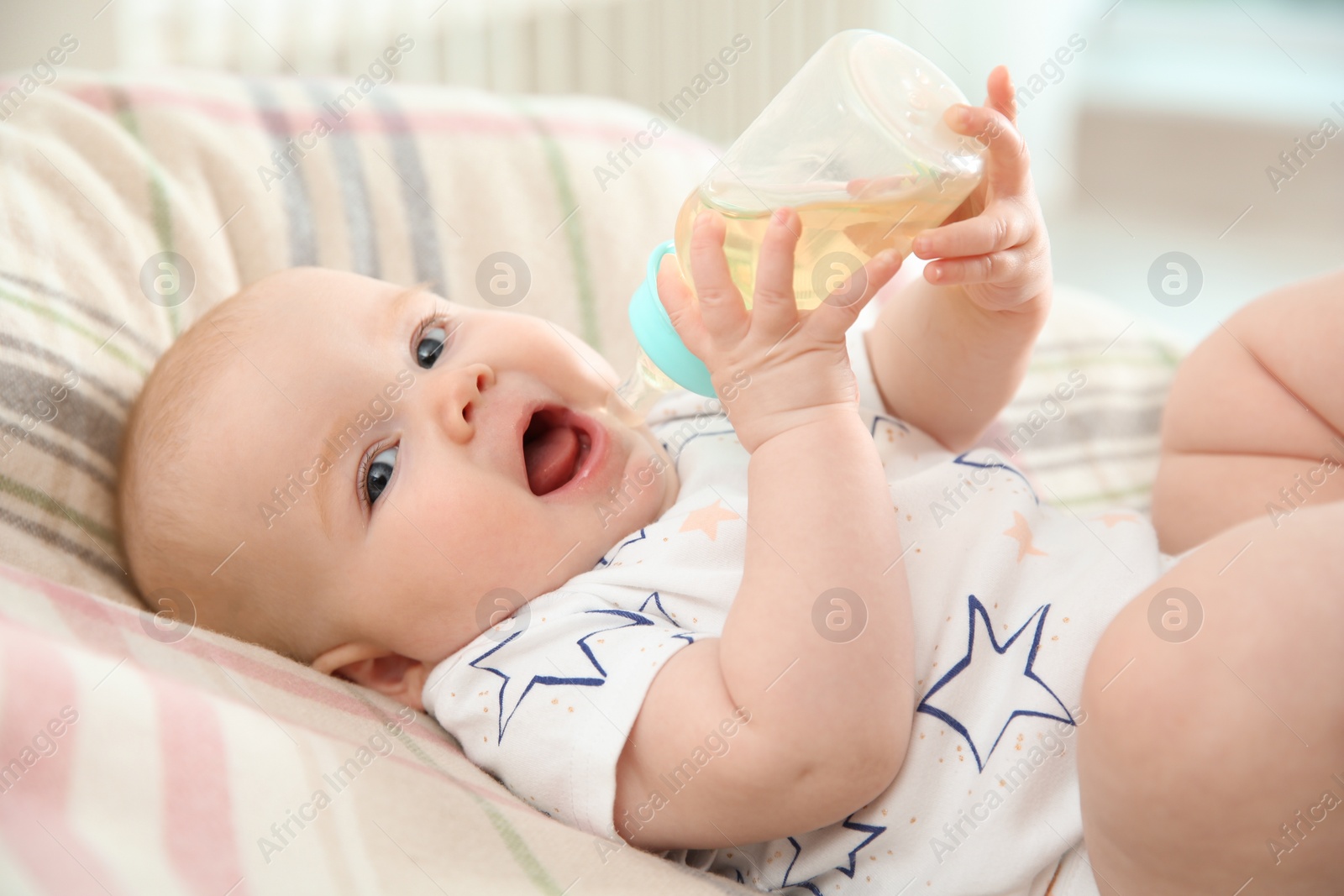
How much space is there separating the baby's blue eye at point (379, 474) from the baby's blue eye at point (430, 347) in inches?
3.4

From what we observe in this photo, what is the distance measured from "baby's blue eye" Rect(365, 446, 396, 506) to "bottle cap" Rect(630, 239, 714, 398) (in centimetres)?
22

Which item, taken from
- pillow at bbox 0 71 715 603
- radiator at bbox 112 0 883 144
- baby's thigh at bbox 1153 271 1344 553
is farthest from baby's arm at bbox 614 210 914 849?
radiator at bbox 112 0 883 144

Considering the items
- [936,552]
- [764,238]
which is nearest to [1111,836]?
[936,552]

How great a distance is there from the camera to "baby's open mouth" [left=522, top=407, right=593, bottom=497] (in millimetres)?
874

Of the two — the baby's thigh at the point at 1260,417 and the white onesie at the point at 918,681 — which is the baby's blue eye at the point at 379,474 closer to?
the white onesie at the point at 918,681

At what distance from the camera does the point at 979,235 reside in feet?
2.32

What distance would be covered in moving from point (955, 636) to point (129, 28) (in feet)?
4.87

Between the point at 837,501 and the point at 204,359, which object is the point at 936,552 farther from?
the point at 204,359

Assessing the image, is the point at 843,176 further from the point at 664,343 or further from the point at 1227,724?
the point at 1227,724

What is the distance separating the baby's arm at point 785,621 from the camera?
65cm

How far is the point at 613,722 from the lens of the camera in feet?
2.30

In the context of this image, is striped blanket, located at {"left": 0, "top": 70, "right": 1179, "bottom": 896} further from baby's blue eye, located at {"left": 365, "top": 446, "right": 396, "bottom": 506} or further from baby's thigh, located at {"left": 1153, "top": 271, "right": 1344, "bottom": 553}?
baby's thigh, located at {"left": 1153, "top": 271, "right": 1344, "bottom": 553}

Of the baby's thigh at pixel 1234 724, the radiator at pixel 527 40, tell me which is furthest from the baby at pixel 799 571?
the radiator at pixel 527 40

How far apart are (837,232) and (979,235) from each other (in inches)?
3.6
